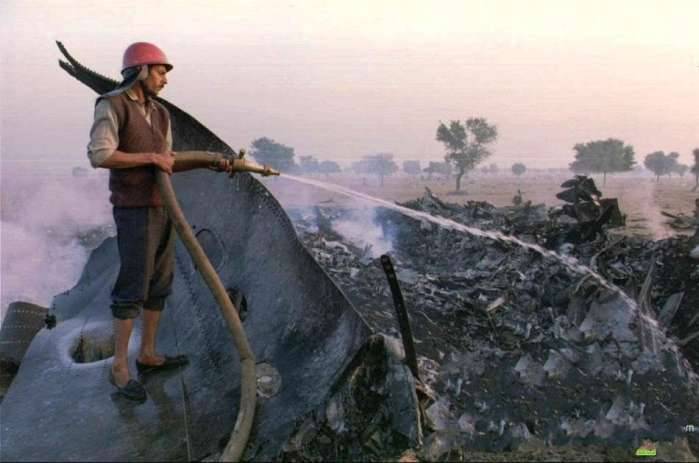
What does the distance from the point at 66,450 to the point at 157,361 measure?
70 centimetres

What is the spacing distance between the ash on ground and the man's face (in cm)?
177

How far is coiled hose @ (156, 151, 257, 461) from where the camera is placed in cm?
255

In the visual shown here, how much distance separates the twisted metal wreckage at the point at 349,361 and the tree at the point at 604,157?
147 feet

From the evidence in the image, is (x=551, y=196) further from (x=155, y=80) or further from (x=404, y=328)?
(x=404, y=328)

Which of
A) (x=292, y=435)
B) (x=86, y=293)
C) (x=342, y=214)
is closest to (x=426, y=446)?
(x=292, y=435)

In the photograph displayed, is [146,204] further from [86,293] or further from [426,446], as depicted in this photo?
[86,293]

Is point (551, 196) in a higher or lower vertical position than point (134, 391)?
lower

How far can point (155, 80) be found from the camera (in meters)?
3.07

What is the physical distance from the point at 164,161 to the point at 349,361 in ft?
4.12

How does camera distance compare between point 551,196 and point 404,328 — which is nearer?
point 404,328

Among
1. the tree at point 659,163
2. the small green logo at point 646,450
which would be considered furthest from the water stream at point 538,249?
the tree at point 659,163

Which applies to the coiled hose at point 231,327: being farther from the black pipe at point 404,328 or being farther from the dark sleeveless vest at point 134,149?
the black pipe at point 404,328

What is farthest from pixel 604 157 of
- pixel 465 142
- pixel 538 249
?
pixel 538 249

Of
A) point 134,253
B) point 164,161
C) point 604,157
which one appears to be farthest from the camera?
point 604,157
